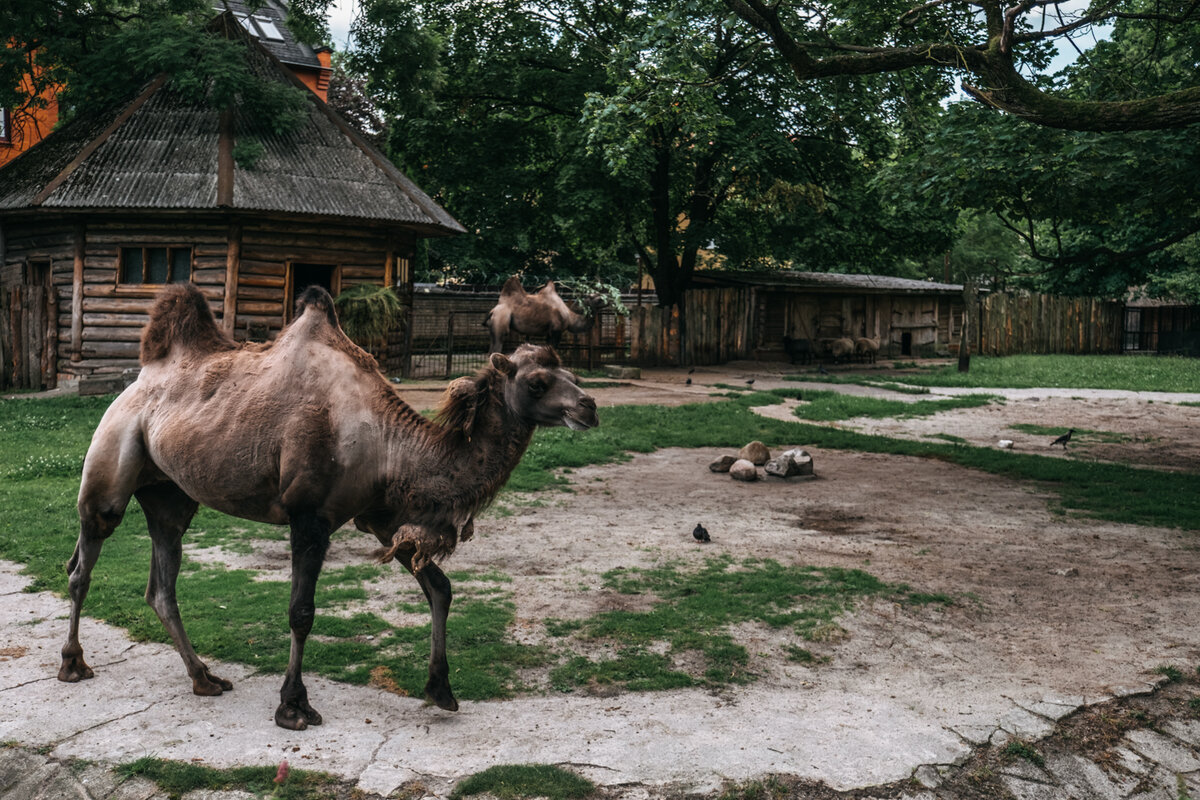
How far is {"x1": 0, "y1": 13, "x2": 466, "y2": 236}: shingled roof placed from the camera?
19531mm

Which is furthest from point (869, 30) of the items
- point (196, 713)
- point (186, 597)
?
point (196, 713)

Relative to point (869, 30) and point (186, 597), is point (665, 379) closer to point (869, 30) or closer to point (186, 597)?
point (869, 30)

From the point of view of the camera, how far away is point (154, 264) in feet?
68.1

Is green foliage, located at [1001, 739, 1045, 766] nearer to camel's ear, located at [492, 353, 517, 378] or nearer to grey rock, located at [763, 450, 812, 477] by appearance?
camel's ear, located at [492, 353, 517, 378]

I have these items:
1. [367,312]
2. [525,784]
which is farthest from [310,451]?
[367,312]

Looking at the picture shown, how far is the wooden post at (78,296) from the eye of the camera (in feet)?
66.8

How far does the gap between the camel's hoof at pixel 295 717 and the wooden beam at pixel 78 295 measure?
1837cm

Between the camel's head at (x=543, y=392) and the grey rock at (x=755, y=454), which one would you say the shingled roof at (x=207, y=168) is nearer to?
the grey rock at (x=755, y=454)

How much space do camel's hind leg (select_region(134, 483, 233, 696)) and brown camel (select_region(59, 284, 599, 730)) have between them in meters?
0.01

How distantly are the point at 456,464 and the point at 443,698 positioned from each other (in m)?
1.22

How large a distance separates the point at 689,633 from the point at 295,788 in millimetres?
2837

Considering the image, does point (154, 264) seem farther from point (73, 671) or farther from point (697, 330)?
point (73, 671)

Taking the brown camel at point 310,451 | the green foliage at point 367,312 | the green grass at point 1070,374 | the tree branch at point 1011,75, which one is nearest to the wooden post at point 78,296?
the green foliage at point 367,312

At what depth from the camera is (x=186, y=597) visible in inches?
264
